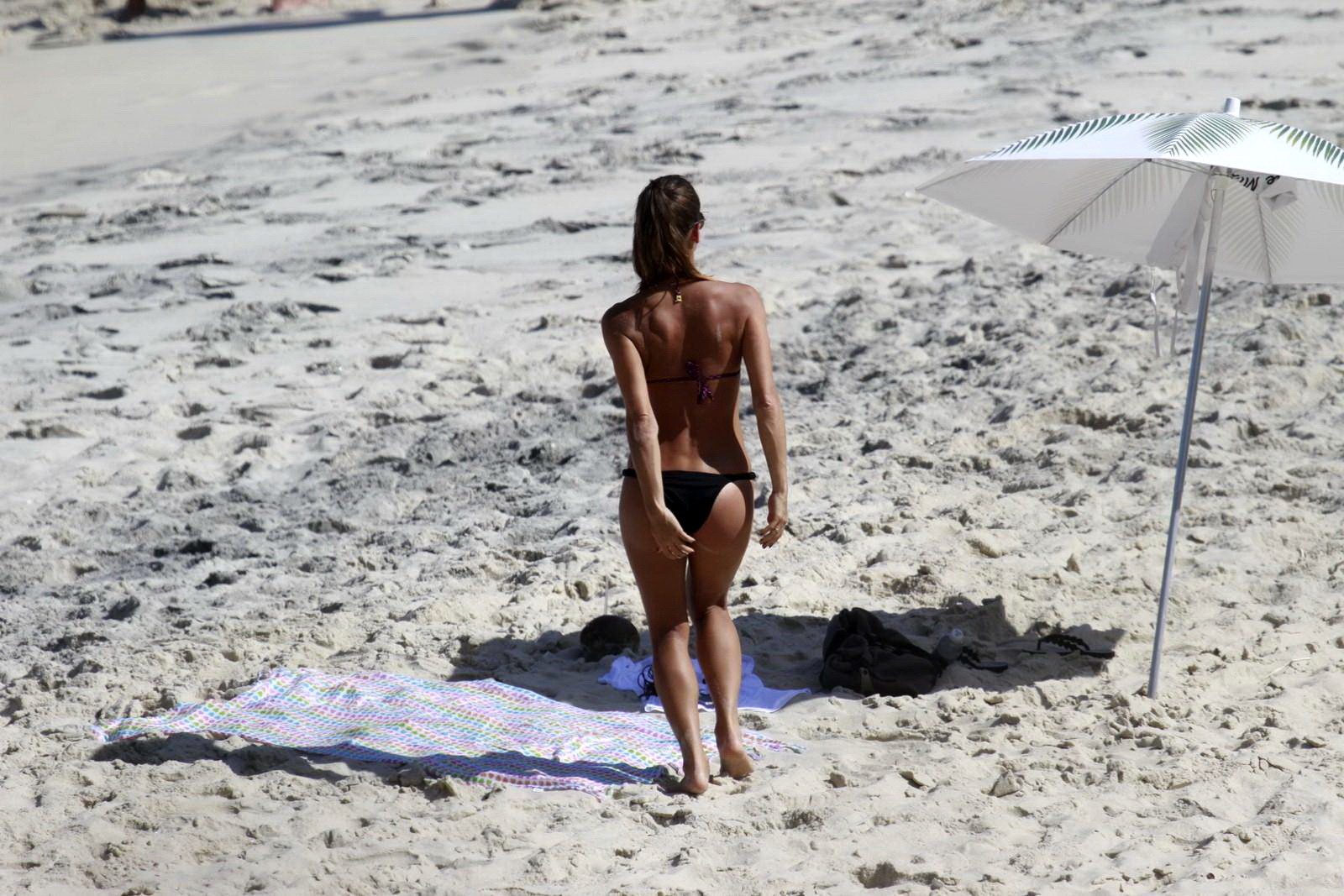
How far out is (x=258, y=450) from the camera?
21.7 ft

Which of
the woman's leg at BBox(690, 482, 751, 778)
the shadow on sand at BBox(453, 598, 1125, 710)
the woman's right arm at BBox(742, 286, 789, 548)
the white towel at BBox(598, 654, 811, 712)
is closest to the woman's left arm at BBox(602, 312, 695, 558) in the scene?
the woman's leg at BBox(690, 482, 751, 778)

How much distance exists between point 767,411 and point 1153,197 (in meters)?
1.77

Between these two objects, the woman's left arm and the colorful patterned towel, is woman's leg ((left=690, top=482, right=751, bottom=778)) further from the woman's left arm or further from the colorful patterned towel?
the colorful patterned towel

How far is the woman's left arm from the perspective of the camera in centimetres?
354

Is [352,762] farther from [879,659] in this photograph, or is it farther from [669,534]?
[879,659]

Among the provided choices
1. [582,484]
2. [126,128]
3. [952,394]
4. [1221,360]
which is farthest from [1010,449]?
[126,128]

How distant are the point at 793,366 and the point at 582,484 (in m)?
1.64

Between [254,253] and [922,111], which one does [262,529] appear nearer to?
[254,253]

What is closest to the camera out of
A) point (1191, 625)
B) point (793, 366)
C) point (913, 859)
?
point (913, 859)

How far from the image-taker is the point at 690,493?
12.0 ft

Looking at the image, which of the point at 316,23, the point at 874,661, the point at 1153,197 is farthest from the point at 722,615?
the point at 316,23

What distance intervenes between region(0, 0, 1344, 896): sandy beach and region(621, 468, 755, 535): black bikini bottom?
0.73 meters

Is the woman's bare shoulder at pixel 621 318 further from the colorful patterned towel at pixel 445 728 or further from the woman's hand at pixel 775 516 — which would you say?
the colorful patterned towel at pixel 445 728

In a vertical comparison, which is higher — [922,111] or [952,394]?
[922,111]
